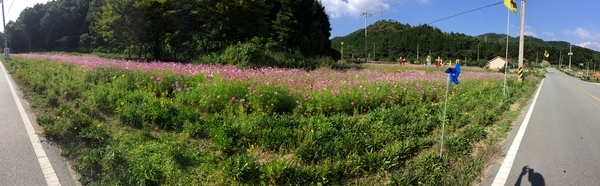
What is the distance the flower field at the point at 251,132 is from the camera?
4.68 m

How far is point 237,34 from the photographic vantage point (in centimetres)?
3173

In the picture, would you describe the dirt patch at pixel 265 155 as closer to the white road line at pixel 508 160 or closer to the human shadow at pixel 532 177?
the white road line at pixel 508 160

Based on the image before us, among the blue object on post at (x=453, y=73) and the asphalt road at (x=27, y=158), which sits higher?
the blue object on post at (x=453, y=73)

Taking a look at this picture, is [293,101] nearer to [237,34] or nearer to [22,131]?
[22,131]

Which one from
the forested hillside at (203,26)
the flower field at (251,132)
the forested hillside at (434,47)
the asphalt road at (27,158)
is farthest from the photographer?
the forested hillside at (434,47)

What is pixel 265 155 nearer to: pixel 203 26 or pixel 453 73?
pixel 453 73

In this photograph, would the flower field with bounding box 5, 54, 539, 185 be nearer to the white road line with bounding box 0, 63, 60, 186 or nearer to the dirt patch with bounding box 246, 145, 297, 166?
the dirt patch with bounding box 246, 145, 297, 166

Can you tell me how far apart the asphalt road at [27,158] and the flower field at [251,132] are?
0.75ft

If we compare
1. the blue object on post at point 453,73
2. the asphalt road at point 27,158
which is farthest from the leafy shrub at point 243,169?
the blue object on post at point 453,73

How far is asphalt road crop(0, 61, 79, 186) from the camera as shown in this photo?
174 inches

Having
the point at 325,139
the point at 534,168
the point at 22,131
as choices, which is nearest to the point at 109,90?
the point at 22,131

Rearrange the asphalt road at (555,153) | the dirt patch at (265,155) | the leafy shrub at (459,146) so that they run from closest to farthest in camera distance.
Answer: the asphalt road at (555,153) → the dirt patch at (265,155) → the leafy shrub at (459,146)

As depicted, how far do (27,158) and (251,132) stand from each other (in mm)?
3249

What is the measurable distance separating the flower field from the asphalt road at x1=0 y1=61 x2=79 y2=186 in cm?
23
